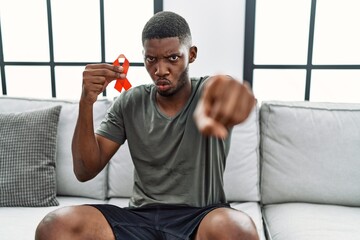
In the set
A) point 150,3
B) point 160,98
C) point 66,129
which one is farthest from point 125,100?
point 150,3

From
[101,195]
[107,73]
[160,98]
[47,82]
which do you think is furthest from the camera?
[47,82]

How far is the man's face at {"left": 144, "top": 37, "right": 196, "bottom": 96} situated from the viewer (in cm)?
110

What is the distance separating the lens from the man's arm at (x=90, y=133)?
1098 millimetres

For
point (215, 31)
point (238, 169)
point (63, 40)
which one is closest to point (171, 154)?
point (238, 169)

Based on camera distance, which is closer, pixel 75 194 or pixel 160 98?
pixel 160 98

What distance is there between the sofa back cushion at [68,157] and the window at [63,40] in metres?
0.53

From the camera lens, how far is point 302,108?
164 cm

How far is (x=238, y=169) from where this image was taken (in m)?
1.60

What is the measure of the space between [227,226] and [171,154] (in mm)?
344

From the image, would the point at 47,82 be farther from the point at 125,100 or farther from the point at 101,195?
the point at 125,100

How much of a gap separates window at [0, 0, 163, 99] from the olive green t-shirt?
3.12ft

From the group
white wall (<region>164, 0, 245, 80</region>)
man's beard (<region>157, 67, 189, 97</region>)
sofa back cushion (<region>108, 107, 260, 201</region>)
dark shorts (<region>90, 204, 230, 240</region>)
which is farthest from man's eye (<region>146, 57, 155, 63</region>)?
white wall (<region>164, 0, 245, 80</region>)

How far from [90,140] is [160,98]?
280 millimetres

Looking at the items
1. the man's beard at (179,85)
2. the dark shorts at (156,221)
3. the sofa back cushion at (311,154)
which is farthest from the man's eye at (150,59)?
the sofa back cushion at (311,154)
